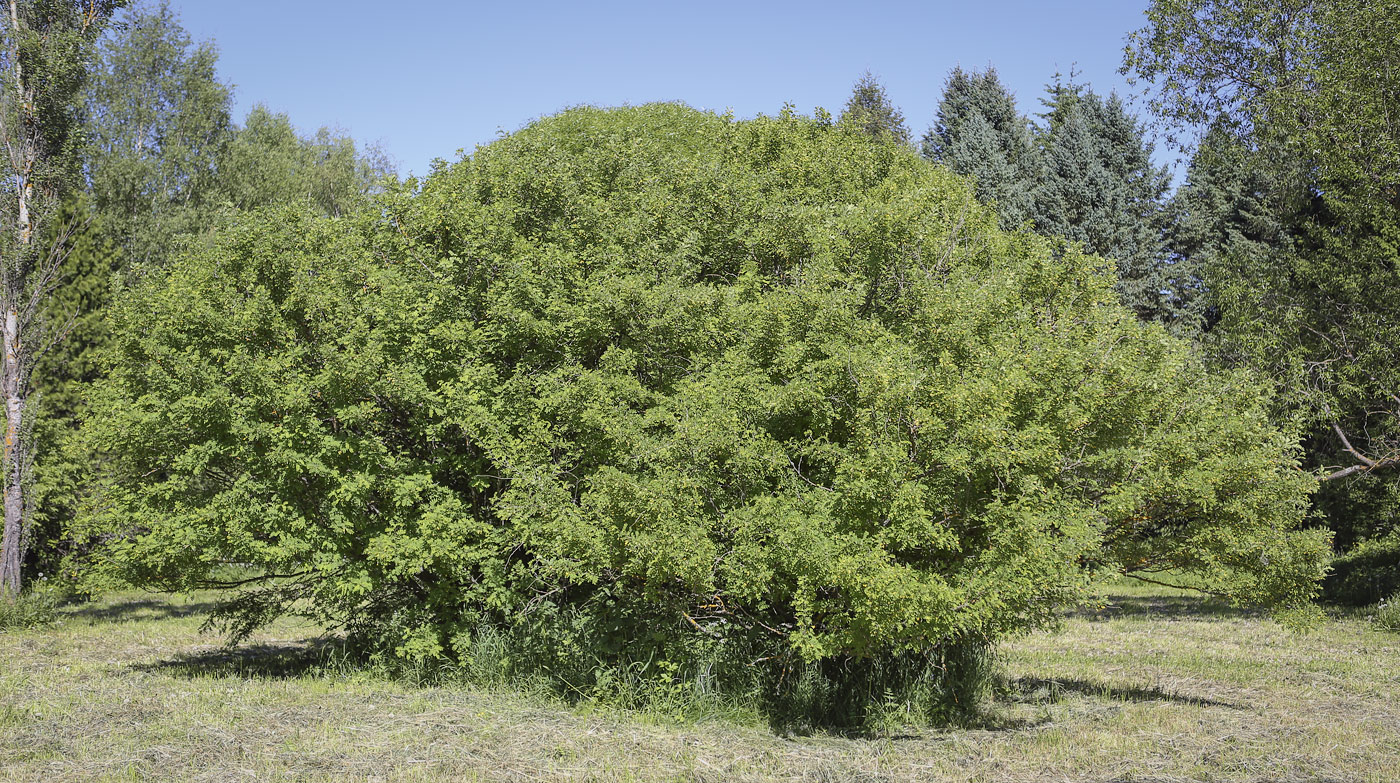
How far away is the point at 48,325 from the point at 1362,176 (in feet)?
99.7

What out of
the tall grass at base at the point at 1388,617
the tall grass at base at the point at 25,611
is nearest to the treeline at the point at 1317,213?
the tall grass at base at the point at 1388,617

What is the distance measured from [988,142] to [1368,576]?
20.7 meters

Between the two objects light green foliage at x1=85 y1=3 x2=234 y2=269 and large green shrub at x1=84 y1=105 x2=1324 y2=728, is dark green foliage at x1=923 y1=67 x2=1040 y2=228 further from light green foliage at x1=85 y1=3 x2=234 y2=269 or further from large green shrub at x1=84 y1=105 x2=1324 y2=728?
light green foliage at x1=85 y1=3 x2=234 y2=269

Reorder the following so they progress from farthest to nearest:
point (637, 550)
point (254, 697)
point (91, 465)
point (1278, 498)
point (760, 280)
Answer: point (91, 465), point (760, 280), point (254, 697), point (1278, 498), point (637, 550)

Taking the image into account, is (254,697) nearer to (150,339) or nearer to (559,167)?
(150,339)

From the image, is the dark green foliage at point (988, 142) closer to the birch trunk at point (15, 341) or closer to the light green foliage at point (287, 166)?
the light green foliage at point (287, 166)

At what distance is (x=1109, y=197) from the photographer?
33.9 metres

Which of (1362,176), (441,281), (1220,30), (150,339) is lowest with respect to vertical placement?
(150,339)

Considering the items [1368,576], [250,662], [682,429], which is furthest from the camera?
[1368,576]

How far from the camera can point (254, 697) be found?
457 inches

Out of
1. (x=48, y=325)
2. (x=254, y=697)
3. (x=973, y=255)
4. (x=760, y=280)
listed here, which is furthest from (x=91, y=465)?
(x=973, y=255)

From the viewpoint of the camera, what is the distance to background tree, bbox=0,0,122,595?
20125 mm

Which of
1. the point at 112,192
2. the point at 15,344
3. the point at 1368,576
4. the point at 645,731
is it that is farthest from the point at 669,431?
the point at 112,192

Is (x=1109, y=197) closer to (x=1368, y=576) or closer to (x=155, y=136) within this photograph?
(x=1368, y=576)
